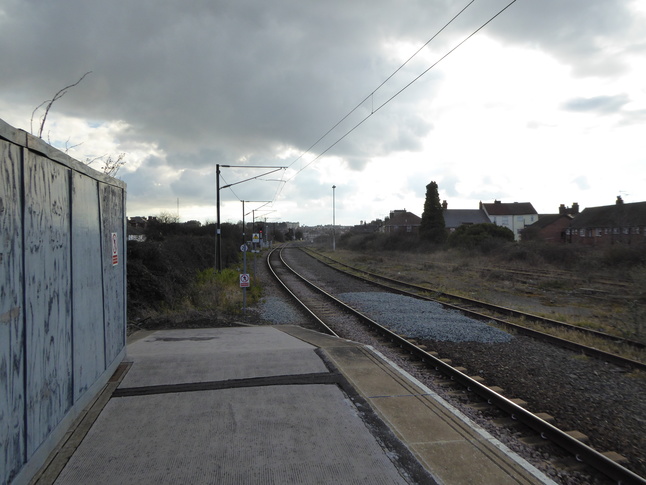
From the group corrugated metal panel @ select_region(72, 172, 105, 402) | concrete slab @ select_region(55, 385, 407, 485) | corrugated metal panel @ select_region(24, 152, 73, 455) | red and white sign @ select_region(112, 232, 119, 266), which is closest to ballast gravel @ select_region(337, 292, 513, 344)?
concrete slab @ select_region(55, 385, 407, 485)

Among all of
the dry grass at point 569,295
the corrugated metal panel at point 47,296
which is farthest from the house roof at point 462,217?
the corrugated metal panel at point 47,296

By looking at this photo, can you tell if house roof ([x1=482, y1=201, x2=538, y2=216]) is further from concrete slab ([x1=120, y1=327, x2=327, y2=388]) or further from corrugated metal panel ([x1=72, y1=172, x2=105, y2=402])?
corrugated metal panel ([x1=72, y1=172, x2=105, y2=402])

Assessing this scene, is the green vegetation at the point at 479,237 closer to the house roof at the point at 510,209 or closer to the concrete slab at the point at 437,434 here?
the concrete slab at the point at 437,434

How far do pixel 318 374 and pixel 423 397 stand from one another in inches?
57.8

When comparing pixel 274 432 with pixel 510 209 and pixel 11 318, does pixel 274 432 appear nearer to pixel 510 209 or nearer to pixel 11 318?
pixel 11 318

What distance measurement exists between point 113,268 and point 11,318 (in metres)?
3.16

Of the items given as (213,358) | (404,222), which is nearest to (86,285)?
(213,358)

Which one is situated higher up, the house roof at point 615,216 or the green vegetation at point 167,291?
the house roof at point 615,216

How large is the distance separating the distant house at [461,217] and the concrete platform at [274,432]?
84.3 m

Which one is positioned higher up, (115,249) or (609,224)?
(609,224)

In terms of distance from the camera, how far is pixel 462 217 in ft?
293

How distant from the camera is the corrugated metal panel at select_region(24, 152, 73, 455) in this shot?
3.39m

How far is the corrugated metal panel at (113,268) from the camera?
18.7ft

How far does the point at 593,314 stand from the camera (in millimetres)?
14141
